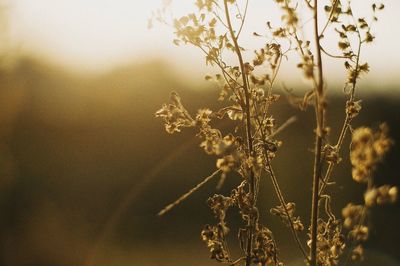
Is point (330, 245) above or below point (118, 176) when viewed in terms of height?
below

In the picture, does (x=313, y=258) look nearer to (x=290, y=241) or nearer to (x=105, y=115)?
(x=290, y=241)

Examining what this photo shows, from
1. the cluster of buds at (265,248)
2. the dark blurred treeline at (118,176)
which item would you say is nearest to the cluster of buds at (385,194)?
the cluster of buds at (265,248)

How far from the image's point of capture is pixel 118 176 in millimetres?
18359

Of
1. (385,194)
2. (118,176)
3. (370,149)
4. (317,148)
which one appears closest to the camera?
(370,149)

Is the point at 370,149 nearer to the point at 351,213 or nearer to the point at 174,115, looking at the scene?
the point at 351,213

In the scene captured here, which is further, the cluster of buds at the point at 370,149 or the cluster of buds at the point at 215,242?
the cluster of buds at the point at 215,242

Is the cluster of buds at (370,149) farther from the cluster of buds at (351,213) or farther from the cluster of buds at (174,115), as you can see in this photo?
the cluster of buds at (174,115)

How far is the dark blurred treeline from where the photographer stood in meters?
14.1

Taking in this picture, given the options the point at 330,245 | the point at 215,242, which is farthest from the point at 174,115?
the point at 330,245

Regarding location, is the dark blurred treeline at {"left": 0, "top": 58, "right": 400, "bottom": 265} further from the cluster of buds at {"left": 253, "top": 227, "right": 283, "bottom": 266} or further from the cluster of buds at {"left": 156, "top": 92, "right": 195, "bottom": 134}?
the cluster of buds at {"left": 253, "top": 227, "right": 283, "bottom": 266}

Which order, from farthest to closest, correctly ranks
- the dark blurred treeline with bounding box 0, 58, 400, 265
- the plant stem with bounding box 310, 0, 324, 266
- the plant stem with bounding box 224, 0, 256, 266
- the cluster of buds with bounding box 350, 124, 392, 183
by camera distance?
the dark blurred treeline with bounding box 0, 58, 400, 265 < the plant stem with bounding box 224, 0, 256, 266 < the plant stem with bounding box 310, 0, 324, 266 < the cluster of buds with bounding box 350, 124, 392, 183

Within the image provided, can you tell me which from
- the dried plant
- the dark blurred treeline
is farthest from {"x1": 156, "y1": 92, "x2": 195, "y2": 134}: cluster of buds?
the dark blurred treeline

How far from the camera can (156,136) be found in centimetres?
1905

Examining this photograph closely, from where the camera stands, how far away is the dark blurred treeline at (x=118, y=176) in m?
14.1
